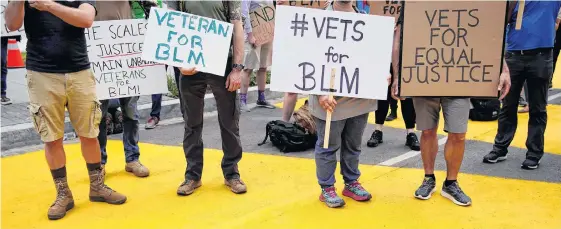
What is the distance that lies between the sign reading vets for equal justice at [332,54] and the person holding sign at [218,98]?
2.02ft

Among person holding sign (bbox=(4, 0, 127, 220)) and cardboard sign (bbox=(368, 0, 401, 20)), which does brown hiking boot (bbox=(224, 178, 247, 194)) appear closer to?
person holding sign (bbox=(4, 0, 127, 220))

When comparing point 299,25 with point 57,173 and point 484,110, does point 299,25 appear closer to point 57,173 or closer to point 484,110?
point 57,173

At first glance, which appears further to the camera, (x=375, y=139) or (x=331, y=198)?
(x=375, y=139)

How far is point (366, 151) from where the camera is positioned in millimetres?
6336

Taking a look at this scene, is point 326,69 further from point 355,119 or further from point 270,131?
point 270,131

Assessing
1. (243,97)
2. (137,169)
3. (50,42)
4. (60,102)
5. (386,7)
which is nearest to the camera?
(50,42)

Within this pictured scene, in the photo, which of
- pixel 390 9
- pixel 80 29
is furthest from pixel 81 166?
pixel 390 9

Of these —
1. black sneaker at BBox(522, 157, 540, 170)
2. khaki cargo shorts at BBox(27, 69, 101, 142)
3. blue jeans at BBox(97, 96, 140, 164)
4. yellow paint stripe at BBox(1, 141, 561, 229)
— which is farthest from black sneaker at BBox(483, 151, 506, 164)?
khaki cargo shorts at BBox(27, 69, 101, 142)

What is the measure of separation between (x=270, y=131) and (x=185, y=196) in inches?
71.6

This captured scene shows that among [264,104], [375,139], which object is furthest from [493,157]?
[264,104]

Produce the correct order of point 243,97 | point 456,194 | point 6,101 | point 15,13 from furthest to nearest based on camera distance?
point 243,97 → point 6,101 → point 456,194 → point 15,13

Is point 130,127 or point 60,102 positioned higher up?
point 60,102

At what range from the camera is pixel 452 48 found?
4.43 m

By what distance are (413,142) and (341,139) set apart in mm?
1862
